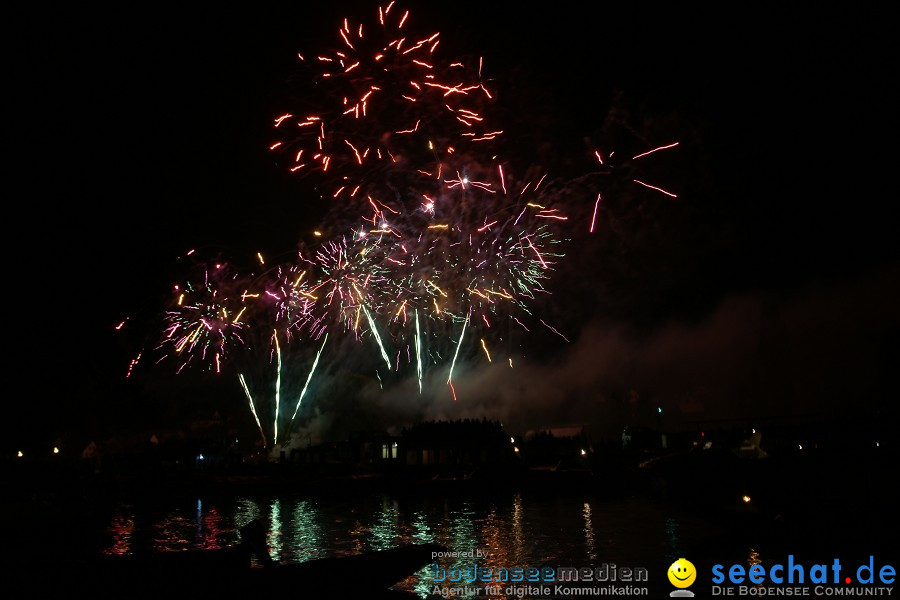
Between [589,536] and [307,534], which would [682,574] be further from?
[307,534]

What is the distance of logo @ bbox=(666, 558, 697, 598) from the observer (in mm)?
11047

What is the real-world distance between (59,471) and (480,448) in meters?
24.2

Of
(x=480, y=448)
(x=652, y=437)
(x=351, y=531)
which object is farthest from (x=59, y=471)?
(x=652, y=437)

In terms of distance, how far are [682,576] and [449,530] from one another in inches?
323

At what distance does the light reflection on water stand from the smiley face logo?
0.77 metres

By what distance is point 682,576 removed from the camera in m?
12.0

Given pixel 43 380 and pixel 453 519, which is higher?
pixel 43 380

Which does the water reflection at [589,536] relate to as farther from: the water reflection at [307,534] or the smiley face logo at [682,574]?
the water reflection at [307,534]

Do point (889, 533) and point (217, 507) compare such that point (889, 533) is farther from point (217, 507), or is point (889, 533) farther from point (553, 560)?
point (217, 507)

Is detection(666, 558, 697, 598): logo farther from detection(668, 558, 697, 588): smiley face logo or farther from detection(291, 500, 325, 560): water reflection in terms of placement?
detection(291, 500, 325, 560): water reflection

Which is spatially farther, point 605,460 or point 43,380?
point 605,460

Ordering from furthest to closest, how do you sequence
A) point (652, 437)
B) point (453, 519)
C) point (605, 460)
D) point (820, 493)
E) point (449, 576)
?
point (652, 437), point (605, 460), point (453, 519), point (820, 493), point (449, 576)

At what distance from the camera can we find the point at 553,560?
14.2 metres

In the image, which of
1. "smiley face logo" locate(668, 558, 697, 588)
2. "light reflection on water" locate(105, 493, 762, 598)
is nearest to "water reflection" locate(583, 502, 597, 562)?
"light reflection on water" locate(105, 493, 762, 598)
